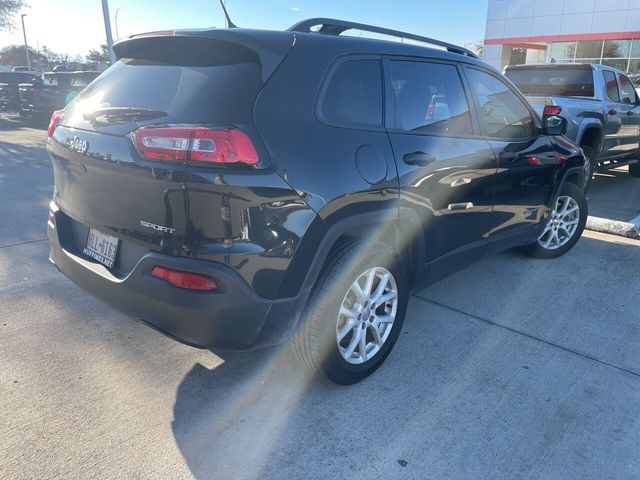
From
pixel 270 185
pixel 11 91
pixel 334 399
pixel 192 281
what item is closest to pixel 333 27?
pixel 270 185

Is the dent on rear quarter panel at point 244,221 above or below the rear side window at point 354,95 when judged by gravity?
below

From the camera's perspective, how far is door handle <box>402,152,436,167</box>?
2.84 m

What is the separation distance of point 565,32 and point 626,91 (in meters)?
20.5

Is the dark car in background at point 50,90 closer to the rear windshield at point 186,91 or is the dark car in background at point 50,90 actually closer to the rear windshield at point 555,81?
the rear windshield at point 555,81

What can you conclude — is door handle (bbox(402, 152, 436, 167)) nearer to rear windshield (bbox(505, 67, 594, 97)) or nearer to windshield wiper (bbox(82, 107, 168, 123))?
windshield wiper (bbox(82, 107, 168, 123))

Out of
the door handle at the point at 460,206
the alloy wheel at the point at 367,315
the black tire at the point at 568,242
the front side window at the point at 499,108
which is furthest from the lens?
the black tire at the point at 568,242

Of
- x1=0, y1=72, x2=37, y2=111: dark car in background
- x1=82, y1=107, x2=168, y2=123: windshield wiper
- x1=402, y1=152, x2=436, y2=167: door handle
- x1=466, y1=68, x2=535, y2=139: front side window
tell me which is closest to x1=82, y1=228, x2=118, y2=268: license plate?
x1=82, y1=107, x2=168, y2=123: windshield wiper

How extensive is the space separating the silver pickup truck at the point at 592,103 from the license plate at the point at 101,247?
566 centimetres

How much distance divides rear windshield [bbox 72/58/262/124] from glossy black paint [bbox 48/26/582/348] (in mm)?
76

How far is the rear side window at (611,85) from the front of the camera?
25.3 feet

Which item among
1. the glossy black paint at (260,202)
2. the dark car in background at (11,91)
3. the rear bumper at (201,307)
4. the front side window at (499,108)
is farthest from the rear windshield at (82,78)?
the rear bumper at (201,307)

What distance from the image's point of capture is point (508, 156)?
3.73 meters

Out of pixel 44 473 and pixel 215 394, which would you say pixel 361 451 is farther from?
pixel 44 473

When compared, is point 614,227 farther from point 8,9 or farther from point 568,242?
point 8,9
